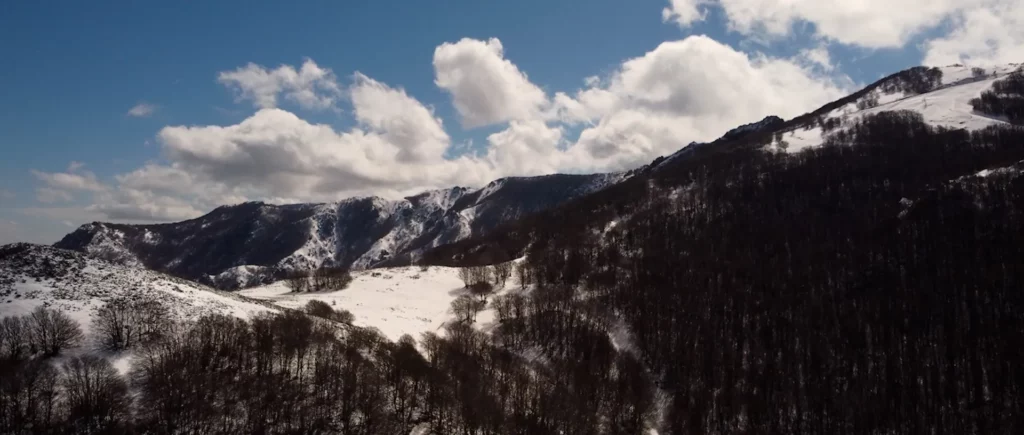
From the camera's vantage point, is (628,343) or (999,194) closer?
(628,343)

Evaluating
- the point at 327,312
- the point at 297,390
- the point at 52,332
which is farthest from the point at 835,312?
the point at 52,332

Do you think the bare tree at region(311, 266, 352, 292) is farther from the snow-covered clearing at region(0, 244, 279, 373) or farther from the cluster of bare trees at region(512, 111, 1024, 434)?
the cluster of bare trees at region(512, 111, 1024, 434)

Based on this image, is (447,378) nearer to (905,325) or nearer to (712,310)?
(712,310)

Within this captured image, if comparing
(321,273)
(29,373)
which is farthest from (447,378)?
(321,273)

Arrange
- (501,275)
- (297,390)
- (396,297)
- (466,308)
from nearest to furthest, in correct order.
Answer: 1. (297,390)
2. (466,308)
3. (396,297)
4. (501,275)

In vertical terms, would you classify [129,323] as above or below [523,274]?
above

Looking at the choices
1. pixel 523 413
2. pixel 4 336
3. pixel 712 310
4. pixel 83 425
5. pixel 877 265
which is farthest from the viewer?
pixel 877 265

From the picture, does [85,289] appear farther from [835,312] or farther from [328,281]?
[835,312]
